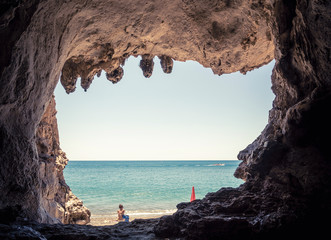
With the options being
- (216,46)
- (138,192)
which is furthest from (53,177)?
(138,192)

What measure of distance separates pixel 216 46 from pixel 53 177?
19.8ft

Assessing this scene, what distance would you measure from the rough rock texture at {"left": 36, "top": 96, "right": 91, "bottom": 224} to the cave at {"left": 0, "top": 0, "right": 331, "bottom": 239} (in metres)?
1.88

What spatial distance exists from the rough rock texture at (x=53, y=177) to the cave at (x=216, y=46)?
6.16 feet

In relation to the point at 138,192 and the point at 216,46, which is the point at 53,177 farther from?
the point at 138,192

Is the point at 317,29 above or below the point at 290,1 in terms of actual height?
below

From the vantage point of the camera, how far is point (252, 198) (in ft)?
11.4

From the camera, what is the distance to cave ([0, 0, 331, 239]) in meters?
2.59

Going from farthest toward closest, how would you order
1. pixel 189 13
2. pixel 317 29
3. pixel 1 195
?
pixel 189 13 < pixel 1 195 < pixel 317 29

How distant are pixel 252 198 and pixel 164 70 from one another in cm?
474

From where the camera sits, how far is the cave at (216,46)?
259 cm

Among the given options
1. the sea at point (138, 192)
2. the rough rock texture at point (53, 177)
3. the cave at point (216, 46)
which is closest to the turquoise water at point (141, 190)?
the sea at point (138, 192)

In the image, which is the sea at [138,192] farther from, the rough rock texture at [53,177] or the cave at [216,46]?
the cave at [216,46]

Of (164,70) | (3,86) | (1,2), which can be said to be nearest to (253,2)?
(164,70)

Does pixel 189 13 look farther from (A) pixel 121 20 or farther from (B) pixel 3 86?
(B) pixel 3 86
